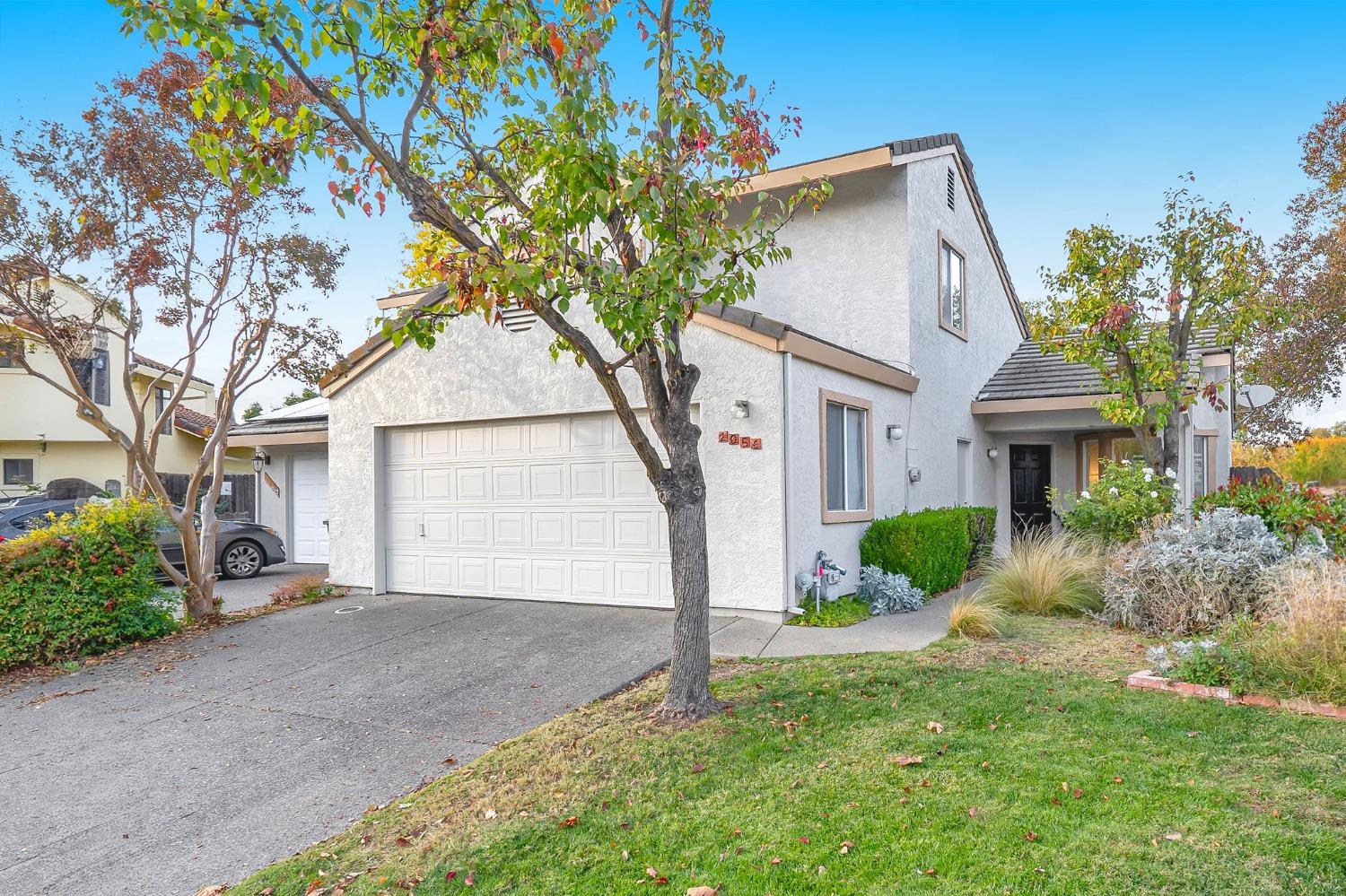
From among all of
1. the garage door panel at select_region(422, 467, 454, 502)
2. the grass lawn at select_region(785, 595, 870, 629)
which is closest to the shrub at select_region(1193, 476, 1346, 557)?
the grass lawn at select_region(785, 595, 870, 629)

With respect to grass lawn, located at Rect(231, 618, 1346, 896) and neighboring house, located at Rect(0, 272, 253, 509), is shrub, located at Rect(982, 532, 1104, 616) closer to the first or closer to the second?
grass lawn, located at Rect(231, 618, 1346, 896)

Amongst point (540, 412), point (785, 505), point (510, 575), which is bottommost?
point (510, 575)

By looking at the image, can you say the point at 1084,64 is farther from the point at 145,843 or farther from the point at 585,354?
the point at 145,843

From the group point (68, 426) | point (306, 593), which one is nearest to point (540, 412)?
point (306, 593)

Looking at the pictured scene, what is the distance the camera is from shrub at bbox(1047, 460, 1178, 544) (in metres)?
9.47

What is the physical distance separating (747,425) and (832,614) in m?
2.15

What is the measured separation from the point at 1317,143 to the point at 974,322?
1043cm

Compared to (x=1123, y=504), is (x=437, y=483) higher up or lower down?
higher up

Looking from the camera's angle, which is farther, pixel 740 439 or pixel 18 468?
pixel 18 468

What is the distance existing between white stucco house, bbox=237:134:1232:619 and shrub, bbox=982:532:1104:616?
5.65ft

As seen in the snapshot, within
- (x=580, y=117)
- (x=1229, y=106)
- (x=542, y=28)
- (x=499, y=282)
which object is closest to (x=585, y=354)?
(x=499, y=282)

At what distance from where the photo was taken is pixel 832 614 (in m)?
7.96

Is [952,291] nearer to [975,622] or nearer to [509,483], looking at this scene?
[975,622]

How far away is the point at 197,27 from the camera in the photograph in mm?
3459
